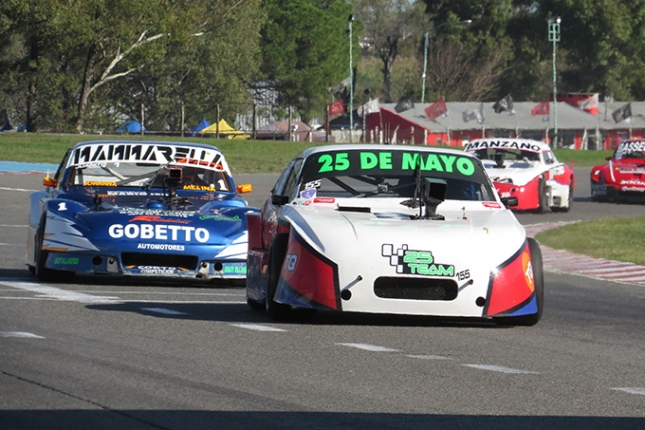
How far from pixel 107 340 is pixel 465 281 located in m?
2.34

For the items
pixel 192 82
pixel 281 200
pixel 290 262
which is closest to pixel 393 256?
pixel 290 262

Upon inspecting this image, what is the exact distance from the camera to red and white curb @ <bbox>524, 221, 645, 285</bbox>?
15008 millimetres

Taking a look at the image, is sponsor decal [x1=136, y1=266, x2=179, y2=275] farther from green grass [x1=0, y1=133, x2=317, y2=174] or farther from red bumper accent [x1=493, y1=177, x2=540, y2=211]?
green grass [x1=0, y1=133, x2=317, y2=174]

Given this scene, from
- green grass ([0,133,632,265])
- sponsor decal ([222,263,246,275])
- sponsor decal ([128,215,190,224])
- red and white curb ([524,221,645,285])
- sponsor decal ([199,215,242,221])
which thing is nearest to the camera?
sponsor decal ([128,215,190,224])

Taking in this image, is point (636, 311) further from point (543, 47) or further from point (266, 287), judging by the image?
point (543, 47)

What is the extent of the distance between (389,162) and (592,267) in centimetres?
683

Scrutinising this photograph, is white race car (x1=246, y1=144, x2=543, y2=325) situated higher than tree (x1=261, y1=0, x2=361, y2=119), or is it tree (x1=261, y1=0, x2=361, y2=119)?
tree (x1=261, y1=0, x2=361, y2=119)

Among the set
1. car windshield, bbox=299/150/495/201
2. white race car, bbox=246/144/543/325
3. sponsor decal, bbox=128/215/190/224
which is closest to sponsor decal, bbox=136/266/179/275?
sponsor decal, bbox=128/215/190/224

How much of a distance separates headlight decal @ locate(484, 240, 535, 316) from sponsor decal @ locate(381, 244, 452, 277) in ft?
1.48

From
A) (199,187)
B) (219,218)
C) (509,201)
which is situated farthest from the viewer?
(199,187)

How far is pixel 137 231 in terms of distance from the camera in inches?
446

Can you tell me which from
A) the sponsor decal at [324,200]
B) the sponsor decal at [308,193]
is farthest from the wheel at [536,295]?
the sponsor decal at [308,193]

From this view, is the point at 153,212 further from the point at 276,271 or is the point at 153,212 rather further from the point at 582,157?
the point at 582,157

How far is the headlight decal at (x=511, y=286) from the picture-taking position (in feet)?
28.6
